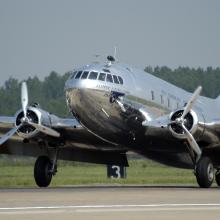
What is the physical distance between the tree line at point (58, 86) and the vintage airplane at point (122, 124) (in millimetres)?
90234

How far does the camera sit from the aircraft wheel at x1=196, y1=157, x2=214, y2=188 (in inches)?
1129

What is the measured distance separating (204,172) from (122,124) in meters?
3.17

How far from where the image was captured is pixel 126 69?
1211 inches

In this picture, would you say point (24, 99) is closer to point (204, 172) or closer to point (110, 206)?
point (204, 172)

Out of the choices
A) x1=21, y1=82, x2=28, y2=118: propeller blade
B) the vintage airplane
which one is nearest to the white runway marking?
the vintage airplane

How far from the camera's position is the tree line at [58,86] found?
135250mm

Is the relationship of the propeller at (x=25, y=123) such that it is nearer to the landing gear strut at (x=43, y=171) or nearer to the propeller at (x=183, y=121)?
the landing gear strut at (x=43, y=171)

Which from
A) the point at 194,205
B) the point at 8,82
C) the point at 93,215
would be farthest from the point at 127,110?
the point at 8,82

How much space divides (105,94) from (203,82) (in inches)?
4602

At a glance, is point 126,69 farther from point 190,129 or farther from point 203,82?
point 203,82

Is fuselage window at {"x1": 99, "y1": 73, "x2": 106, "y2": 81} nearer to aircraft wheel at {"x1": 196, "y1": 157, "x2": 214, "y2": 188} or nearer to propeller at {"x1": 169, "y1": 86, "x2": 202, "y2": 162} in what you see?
propeller at {"x1": 169, "y1": 86, "x2": 202, "y2": 162}

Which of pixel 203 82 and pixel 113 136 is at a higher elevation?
pixel 203 82

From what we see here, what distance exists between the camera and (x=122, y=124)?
29.9 meters

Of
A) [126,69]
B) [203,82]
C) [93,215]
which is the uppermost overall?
[203,82]
